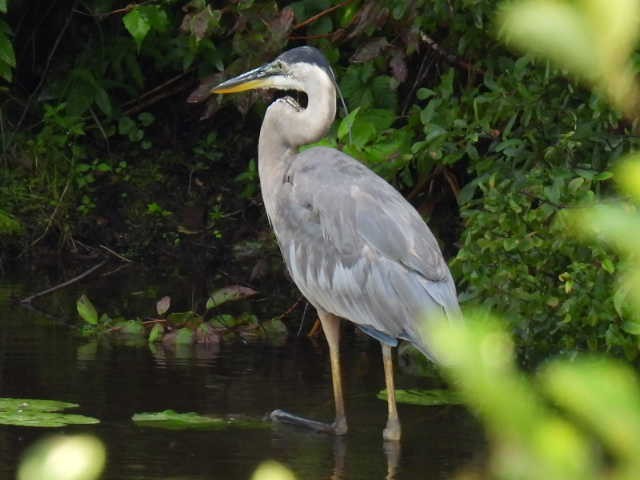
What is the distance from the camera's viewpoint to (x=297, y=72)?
5.81 meters

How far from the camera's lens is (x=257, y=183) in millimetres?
9609

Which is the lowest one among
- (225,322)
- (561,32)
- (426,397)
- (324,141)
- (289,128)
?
(561,32)

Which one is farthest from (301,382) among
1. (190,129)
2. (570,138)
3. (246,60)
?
(190,129)

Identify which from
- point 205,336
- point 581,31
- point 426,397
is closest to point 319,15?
point 205,336

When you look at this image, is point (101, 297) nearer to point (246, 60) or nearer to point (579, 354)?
point (246, 60)

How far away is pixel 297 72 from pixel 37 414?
1.81 meters

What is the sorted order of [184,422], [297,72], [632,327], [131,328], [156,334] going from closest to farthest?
[632,327]
[184,422]
[297,72]
[156,334]
[131,328]

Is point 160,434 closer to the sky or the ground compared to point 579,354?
closer to the ground

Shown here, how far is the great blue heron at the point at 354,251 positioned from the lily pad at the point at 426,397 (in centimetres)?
45

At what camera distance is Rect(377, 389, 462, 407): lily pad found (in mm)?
5594

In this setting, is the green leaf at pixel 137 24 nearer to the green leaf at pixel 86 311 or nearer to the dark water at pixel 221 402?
the dark water at pixel 221 402

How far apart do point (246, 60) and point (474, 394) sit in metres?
6.92

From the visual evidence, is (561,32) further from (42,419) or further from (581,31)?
(42,419)

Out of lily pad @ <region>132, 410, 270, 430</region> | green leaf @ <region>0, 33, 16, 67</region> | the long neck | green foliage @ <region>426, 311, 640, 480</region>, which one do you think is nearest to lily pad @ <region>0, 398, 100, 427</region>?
lily pad @ <region>132, 410, 270, 430</region>
